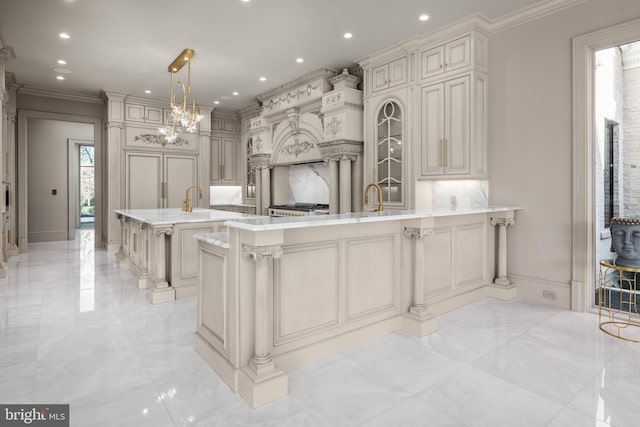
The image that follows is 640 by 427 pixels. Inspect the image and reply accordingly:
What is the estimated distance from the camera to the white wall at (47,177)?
8.49 meters

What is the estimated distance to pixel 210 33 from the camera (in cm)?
437

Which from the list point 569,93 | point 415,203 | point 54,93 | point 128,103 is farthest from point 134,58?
point 569,93

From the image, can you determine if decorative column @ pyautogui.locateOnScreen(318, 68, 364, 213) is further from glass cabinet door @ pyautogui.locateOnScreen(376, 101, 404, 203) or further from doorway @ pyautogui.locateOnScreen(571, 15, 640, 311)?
doorway @ pyautogui.locateOnScreen(571, 15, 640, 311)

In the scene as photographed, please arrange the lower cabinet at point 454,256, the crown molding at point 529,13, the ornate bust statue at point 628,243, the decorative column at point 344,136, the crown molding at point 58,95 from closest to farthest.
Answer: the ornate bust statue at point 628,243 → the lower cabinet at point 454,256 → the crown molding at point 529,13 → the decorative column at point 344,136 → the crown molding at point 58,95

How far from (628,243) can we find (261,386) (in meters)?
2.95

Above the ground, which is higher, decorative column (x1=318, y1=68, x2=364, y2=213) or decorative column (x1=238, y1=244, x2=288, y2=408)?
decorative column (x1=318, y1=68, x2=364, y2=213)

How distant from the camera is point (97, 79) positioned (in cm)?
624

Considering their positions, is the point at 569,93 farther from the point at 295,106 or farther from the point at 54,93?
the point at 54,93

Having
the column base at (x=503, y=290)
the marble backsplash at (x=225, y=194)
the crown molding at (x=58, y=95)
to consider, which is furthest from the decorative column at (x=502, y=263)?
the crown molding at (x=58, y=95)

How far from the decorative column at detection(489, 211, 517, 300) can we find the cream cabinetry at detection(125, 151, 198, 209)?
6358 mm

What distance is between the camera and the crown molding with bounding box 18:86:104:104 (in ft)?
22.4

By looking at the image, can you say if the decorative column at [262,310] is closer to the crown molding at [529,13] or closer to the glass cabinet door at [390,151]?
the glass cabinet door at [390,151]

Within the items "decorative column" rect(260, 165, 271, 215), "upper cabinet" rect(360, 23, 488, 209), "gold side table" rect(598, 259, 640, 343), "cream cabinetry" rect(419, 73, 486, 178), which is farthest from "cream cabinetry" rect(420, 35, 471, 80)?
"decorative column" rect(260, 165, 271, 215)

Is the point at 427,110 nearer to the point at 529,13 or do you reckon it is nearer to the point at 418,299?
the point at 529,13
